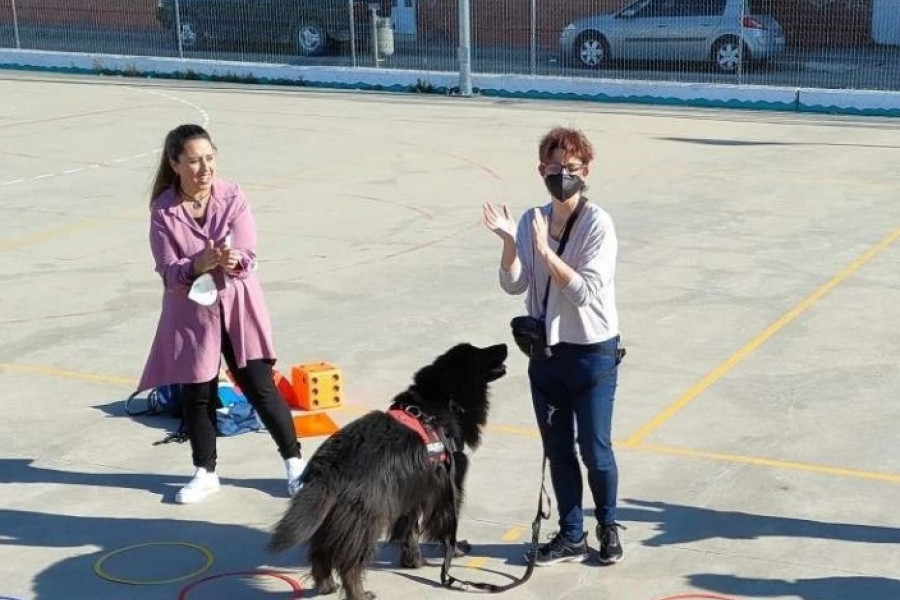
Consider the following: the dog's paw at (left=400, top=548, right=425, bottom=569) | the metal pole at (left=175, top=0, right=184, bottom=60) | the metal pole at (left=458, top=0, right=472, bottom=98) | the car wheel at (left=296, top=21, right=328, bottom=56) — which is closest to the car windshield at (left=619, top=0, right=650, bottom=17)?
the metal pole at (left=458, top=0, right=472, bottom=98)

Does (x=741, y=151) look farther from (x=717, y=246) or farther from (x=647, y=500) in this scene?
(x=647, y=500)

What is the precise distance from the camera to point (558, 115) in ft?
66.1

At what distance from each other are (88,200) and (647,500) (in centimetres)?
916

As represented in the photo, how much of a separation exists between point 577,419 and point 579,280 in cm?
67

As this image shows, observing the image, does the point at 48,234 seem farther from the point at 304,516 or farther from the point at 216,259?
the point at 304,516

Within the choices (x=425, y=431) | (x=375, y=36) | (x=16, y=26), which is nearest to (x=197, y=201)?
(x=425, y=431)

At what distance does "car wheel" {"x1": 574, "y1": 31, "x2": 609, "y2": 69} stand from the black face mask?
18894 millimetres

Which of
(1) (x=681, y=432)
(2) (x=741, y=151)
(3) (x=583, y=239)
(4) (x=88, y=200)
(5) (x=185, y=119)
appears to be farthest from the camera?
(5) (x=185, y=119)

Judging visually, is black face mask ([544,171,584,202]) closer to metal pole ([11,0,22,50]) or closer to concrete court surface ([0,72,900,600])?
concrete court surface ([0,72,900,600])

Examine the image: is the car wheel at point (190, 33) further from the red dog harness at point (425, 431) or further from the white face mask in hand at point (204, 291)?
the red dog harness at point (425, 431)

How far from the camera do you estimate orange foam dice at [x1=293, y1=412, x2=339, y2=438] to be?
7.74 m

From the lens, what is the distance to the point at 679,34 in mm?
23000

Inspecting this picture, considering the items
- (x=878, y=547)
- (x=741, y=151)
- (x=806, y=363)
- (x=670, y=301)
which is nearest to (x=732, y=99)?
(x=741, y=151)

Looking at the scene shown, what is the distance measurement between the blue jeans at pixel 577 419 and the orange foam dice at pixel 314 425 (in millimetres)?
2071
